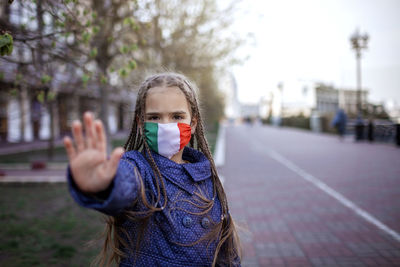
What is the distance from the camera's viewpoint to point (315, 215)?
5012mm

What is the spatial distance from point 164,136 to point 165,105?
0.17m

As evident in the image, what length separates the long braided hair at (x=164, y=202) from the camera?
56.1 inches

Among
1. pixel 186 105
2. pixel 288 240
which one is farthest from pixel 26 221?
pixel 186 105

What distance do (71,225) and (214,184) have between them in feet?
12.1

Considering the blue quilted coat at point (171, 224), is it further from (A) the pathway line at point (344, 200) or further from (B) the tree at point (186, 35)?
(B) the tree at point (186, 35)

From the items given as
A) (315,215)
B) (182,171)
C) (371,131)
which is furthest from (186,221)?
(371,131)

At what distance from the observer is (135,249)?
1.44 metres

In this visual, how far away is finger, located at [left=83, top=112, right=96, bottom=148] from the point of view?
94cm

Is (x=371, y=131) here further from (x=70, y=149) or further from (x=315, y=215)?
(x=70, y=149)

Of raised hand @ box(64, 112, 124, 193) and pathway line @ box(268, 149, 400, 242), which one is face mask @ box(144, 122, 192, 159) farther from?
pathway line @ box(268, 149, 400, 242)

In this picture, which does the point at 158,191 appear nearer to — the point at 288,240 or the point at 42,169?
the point at 288,240

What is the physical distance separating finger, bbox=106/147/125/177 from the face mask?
54cm

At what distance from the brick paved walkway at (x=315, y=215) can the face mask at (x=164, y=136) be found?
4.93 feet

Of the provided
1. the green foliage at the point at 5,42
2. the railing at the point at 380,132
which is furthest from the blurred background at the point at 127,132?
the railing at the point at 380,132
